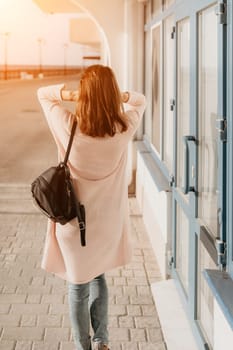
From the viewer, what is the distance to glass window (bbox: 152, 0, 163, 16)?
6004mm

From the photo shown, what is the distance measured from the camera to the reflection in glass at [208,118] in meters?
3.20

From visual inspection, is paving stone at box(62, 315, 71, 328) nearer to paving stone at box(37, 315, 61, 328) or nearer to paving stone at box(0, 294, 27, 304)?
paving stone at box(37, 315, 61, 328)

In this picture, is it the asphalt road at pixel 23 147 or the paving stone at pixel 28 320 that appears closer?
the paving stone at pixel 28 320

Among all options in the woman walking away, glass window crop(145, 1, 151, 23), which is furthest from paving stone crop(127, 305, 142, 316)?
glass window crop(145, 1, 151, 23)

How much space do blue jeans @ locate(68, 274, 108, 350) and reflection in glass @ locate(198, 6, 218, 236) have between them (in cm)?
71

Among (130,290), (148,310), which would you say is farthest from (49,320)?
(130,290)

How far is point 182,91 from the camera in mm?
4426

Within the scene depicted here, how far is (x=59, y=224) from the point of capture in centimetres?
314

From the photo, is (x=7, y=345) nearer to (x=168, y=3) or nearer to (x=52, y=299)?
(x=52, y=299)

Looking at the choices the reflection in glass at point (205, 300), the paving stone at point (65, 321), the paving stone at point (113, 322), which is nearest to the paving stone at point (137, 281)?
the paving stone at point (113, 322)

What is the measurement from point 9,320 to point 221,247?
1866 millimetres

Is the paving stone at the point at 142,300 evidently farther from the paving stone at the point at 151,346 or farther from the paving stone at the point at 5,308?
the paving stone at the point at 5,308

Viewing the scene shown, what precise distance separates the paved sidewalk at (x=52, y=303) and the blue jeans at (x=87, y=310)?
338 mm

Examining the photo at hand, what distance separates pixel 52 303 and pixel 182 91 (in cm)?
183
